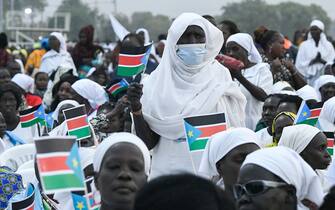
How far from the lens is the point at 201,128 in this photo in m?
6.50

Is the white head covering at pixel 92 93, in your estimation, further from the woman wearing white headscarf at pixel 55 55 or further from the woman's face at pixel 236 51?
the woman wearing white headscarf at pixel 55 55

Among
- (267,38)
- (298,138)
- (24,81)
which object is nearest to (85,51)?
(24,81)

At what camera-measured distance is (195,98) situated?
7062 millimetres

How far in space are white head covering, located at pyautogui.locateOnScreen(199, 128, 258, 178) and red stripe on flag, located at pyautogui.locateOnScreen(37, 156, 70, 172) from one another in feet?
4.16

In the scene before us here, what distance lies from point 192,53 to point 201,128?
76cm

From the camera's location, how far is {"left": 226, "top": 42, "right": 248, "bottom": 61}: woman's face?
996 centimetres

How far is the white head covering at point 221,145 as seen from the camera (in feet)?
18.0

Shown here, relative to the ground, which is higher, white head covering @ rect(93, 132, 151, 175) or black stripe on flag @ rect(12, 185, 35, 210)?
white head covering @ rect(93, 132, 151, 175)

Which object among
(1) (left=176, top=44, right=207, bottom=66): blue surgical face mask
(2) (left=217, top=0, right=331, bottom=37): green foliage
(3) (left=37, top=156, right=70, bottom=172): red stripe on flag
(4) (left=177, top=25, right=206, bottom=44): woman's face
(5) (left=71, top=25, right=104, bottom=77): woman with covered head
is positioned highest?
(3) (left=37, top=156, right=70, bottom=172): red stripe on flag

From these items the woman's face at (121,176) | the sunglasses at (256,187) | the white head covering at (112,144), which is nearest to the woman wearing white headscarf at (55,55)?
the white head covering at (112,144)

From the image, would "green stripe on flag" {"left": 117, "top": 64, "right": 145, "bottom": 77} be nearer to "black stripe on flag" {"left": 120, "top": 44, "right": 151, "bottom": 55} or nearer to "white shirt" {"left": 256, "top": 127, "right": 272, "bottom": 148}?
"black stripe on flag" {"left": 120, "top": 44, "right": 151, "bottom": 55}

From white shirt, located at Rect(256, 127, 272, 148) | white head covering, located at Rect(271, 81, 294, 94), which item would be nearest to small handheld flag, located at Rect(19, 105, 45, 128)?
white head covering, located at Rect(271, 81, 294, 94)

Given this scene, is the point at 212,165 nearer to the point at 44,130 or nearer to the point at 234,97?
the point at 234,97

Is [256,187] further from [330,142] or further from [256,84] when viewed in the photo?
[256,84]
